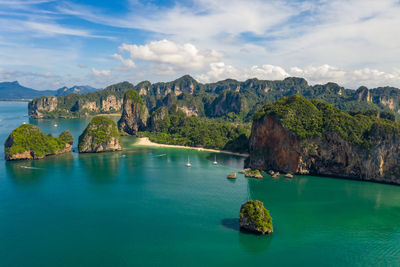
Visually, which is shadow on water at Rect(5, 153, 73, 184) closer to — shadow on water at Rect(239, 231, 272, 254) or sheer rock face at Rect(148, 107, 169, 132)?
shadow on water at Rect(239, 231, 272, 254)

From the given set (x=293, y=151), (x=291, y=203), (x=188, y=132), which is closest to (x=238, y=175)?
(x=293, y=151)

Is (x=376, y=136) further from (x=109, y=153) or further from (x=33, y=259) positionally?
(x=109, y=153)

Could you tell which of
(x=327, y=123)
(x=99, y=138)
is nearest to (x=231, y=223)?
(x=327, y=123)

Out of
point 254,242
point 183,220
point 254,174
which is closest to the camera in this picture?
point 254,242

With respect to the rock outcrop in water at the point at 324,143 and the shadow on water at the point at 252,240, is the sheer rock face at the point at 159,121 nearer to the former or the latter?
the rock outcrop in water at the point at 324,143

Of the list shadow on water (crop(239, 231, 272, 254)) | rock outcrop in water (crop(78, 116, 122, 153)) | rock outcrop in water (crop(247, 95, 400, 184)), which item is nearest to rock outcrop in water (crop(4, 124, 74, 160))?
rock outcrop in water (crop(78, 116, 122, 153))

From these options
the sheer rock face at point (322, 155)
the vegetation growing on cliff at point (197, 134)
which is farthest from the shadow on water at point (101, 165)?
the sheer rock face at point (322, 155)

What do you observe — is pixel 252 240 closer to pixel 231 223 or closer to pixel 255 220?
pixel 255 220
